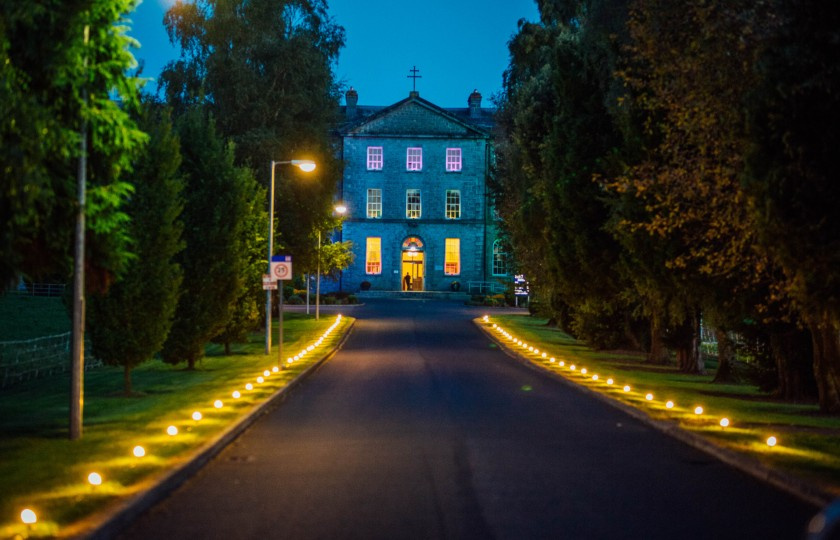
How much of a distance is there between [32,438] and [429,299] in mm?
67830

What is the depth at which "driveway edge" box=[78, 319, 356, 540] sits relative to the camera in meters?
8.55

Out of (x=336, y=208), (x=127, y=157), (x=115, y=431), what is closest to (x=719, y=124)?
(x=127, y=157)

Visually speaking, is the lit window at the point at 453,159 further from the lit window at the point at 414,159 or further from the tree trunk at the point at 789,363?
the tree trunk at the point at 789,363

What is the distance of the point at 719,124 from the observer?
16.4 metres

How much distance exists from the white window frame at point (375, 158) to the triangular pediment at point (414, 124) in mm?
1337

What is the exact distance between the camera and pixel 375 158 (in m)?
86.1

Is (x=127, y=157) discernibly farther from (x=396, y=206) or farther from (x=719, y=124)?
(x=396, y=206)

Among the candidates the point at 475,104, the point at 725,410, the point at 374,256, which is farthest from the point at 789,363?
the point at 475,104

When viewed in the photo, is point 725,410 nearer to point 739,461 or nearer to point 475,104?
point 739,461

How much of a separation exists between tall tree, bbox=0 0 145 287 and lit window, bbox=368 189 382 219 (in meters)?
71.4

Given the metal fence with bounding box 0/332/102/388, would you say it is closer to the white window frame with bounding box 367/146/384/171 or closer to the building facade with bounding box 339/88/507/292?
the building facade with bounding box 339/88/507/292

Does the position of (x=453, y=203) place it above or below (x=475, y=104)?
below

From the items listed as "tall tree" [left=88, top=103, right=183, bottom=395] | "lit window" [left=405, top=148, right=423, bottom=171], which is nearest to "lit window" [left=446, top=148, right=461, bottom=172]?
"lit window" [left=405, top=148, right=423, bottom=171]

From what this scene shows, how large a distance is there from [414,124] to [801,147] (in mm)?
73902
